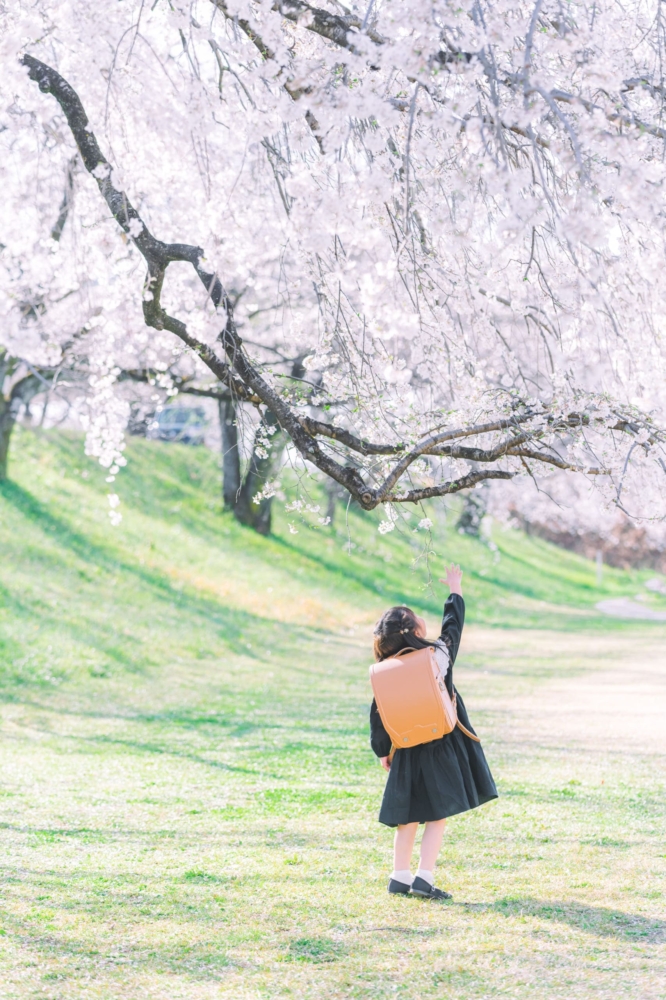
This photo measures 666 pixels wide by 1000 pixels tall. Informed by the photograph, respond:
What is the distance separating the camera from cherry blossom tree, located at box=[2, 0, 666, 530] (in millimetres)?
4820

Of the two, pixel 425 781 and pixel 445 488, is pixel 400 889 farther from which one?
pixel 445 488

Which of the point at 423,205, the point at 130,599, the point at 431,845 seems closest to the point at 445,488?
the point at 423,205

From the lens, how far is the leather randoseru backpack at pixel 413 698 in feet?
16.3

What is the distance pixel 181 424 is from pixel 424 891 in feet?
107

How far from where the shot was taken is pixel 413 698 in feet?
16.4

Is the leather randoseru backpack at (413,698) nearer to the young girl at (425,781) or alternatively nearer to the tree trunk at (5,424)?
the young girl at (425,781)

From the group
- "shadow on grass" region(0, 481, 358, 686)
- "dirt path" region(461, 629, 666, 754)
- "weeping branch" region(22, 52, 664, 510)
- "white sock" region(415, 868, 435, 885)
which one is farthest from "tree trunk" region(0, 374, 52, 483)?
"white sock" region(415, 868, 435, 885)

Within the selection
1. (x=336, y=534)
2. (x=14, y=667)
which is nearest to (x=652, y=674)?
(x=14, y=667)

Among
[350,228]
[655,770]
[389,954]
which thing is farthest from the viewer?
[655,770]

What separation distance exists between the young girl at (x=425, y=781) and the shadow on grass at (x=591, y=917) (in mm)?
343

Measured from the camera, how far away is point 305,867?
569 centimetres

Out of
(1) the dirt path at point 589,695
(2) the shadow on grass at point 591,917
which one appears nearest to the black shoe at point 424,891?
(2) the shadow on grass at point 591,917

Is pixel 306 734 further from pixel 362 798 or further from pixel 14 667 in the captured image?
pixel 14 667

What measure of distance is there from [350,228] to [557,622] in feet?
70.1
